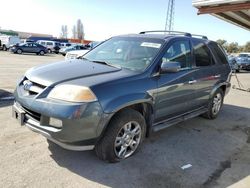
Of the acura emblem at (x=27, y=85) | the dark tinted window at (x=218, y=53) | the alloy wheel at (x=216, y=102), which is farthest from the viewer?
the alloy wheel at (x=216, y=102)

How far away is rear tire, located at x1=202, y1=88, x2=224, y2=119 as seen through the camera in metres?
5.94

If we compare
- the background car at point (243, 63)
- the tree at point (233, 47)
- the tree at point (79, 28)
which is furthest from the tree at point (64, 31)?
the background car at point (243, 63)

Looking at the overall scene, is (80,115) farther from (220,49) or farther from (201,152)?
(220,49)

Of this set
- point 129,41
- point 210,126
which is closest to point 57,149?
point 129,41

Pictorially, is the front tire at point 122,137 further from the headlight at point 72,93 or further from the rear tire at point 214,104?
the rear tire at point 214,104

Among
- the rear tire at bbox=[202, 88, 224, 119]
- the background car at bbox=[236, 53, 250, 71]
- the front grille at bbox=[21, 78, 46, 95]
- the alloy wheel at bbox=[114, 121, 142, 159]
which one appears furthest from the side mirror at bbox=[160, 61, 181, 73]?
the background car at bbox=[236, 53, 250, 71]

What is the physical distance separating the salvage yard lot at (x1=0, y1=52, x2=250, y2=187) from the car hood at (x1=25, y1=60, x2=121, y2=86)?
1102mm

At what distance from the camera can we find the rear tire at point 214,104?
5.94 m

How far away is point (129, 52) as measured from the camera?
Result: 4449mm

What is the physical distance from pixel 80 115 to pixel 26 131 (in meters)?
1.94

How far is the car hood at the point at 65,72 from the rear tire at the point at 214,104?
291cm

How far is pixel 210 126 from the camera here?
19.0ft

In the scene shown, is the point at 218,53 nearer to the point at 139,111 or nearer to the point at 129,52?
the point at 129,52

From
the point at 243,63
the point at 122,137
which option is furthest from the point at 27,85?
the point at 243,63
